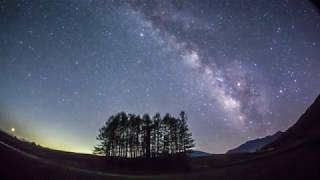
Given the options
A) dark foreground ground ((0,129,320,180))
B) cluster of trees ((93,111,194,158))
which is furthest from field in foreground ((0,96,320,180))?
cluster of trees ((93,111,194,158))

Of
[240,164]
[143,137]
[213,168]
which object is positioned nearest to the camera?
[240,164]

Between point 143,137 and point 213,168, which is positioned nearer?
point 213,168

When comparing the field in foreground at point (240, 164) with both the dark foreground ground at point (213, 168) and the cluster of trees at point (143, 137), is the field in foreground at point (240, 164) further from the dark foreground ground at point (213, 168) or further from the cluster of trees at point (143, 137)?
the cluster of trees at point (143, 137)

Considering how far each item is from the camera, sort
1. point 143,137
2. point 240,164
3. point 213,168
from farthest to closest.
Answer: point 143,137 < point 213,168 < point 240,164

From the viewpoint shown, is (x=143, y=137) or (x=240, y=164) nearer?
(x=240, y=164)

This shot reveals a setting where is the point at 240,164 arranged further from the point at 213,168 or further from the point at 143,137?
the point at 143,137

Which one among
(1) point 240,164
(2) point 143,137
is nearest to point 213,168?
(1) point 240,164

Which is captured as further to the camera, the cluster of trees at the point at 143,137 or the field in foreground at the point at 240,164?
the cluster of trees at the point at 143,137

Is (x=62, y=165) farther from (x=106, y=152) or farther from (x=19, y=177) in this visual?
(x=106, y=152)

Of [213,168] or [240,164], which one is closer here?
[240,164]

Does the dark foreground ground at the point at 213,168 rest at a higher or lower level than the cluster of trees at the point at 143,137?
lower

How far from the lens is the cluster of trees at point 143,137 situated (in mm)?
37219

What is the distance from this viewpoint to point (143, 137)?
3816cm

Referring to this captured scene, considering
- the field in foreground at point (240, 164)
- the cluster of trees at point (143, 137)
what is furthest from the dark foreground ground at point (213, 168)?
the cluster of trees at point (143, 137)
